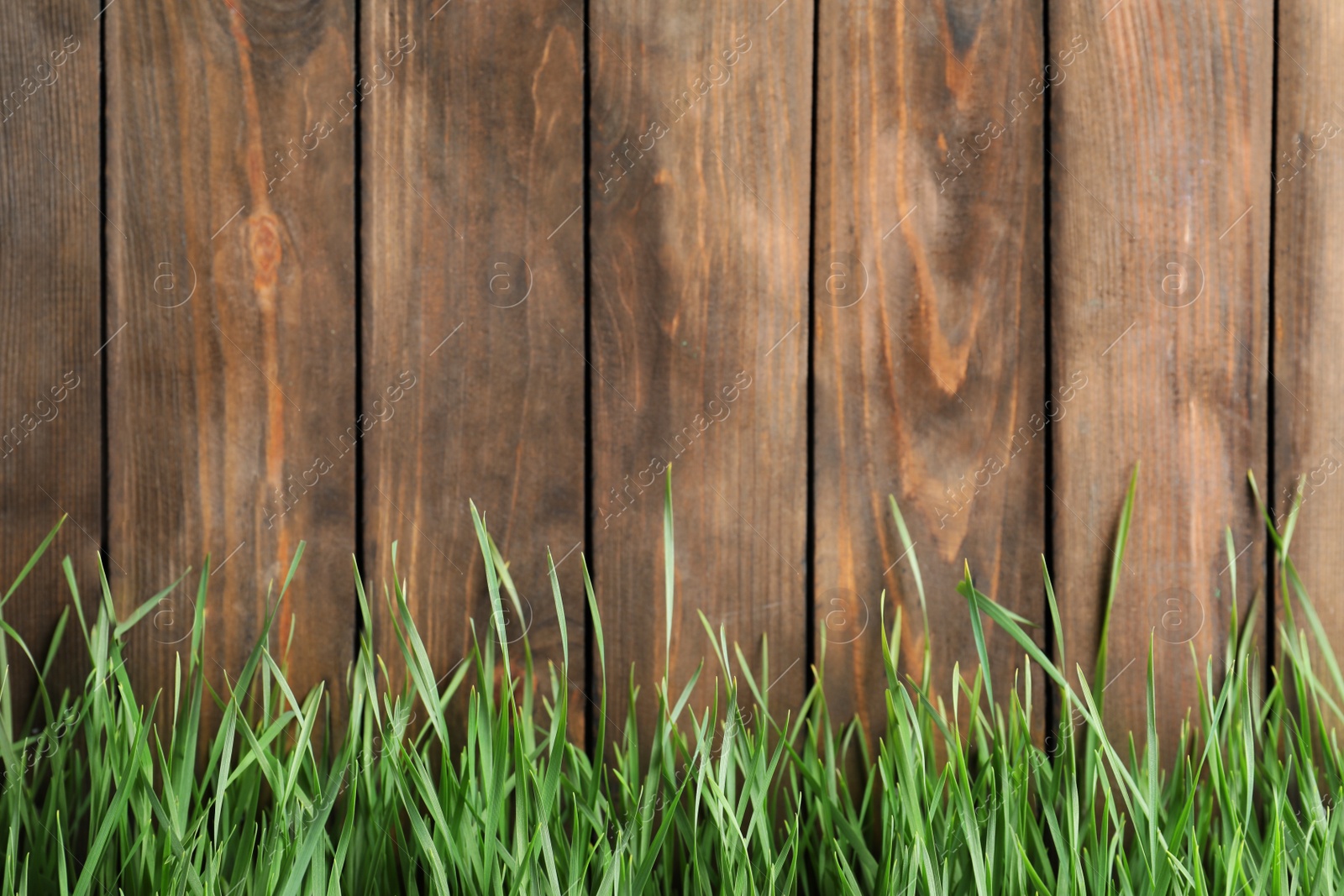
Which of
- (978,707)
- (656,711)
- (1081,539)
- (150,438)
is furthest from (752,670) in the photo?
(150,438)

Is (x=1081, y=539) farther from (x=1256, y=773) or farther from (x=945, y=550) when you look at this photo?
(x=1256, y=773)

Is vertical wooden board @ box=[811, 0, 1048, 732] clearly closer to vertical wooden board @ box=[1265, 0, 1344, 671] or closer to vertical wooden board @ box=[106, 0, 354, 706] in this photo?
vertical wooden board @ box=[1265, 0, 1344, 671]

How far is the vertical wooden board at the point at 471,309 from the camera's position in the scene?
0.79 metres

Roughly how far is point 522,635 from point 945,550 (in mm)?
407

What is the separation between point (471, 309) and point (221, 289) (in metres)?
0.23

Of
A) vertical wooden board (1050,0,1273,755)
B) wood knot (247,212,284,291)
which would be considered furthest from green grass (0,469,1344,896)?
wood knot (247,212,284,291)

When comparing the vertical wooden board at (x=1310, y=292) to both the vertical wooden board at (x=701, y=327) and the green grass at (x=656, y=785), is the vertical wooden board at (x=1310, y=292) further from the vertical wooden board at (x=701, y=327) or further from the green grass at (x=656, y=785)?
the vertical wooden board at (x=701, y=327)

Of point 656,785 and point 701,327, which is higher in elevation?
point 701,327

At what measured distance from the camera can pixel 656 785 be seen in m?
0.73

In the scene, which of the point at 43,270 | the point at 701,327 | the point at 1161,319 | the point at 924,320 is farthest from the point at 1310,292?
the point at 43,270

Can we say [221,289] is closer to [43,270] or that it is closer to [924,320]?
[43,270]

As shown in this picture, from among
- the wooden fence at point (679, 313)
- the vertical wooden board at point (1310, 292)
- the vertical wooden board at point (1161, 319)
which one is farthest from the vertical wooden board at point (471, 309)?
the vertical wooden board at point (1310, 292)

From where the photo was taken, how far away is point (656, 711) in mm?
810

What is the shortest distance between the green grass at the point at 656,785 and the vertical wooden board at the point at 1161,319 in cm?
4
